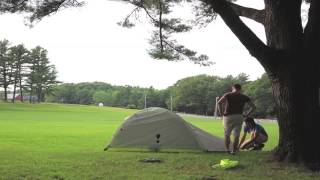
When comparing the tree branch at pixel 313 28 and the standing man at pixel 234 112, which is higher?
the tree branch at pixel 313 28

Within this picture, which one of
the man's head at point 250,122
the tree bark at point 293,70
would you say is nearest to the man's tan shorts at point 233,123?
the man's head at point 250,122

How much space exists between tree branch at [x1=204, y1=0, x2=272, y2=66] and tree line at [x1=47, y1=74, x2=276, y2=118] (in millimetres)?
64812

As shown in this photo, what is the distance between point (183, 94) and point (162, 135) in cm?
10133

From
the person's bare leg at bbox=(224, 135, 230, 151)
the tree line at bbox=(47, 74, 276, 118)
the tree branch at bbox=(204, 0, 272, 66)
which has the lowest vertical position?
the person's bare leg at bbox=(224, 135, 230, 151)

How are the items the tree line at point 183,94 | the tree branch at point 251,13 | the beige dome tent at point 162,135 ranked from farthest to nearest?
the tree line at point 183,94, the beige dome tent at point 162,135, the tree branch at point 251,13

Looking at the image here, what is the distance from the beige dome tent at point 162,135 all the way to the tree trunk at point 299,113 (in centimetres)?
288

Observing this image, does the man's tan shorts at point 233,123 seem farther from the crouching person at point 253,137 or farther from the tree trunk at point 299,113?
the tree trunk at point 299,113

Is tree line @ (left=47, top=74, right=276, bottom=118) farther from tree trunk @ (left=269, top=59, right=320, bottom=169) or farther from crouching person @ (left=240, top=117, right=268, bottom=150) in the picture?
tree trunk @ (left=269, top=59, right=320, bottom=169)

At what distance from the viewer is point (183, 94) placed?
114 metres

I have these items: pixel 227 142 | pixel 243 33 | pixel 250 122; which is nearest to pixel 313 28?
pixel 243 33

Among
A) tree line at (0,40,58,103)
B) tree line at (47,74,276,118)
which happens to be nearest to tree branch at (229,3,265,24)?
tree line at (47,74,276,118)

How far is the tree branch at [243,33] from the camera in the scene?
992 cm

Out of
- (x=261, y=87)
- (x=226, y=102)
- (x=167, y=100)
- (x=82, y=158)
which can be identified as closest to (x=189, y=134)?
(x=226, y=102)

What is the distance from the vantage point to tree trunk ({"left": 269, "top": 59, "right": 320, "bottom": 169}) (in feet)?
32.7
